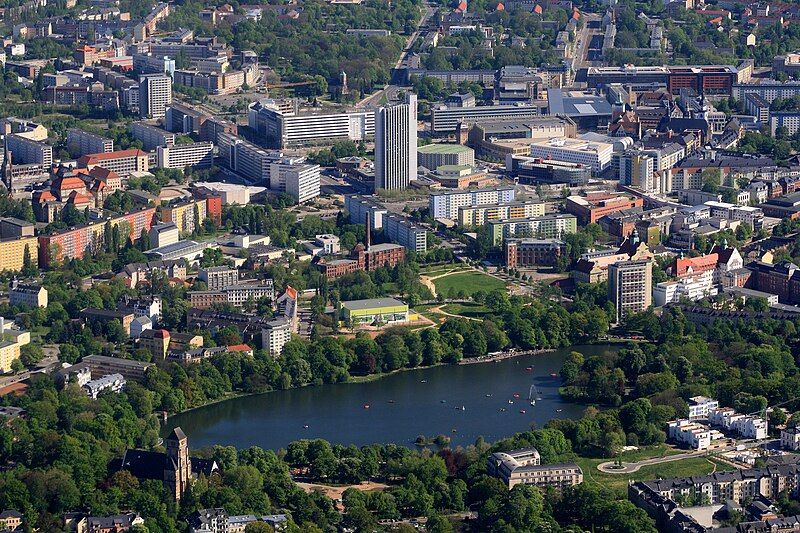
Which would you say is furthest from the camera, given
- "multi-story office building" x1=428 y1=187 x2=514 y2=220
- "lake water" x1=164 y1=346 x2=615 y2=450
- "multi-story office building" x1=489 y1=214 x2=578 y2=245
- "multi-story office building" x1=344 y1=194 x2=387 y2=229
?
"multi-story office building" x1=428 y1=187 x2=514 y2=220

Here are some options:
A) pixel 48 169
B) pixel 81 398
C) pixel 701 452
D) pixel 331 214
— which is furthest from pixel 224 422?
pixel 48 169

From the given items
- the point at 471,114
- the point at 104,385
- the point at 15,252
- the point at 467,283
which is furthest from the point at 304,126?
the point at 104,385

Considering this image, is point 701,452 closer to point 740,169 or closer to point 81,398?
point 81,398

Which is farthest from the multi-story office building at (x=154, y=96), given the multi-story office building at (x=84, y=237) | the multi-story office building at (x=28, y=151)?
the multi-story office building at (x=84, y=237)

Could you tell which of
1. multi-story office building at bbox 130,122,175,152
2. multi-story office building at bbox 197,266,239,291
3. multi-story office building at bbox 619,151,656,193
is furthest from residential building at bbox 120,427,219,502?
multi-story office building at bbox 130,122,175,152

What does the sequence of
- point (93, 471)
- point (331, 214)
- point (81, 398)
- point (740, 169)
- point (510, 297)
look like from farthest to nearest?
point (740, 169), point (331, 214), point (510, 297), point (81, 398), point (93, 471)

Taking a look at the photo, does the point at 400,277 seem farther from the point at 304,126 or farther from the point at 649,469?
the point at 304,126

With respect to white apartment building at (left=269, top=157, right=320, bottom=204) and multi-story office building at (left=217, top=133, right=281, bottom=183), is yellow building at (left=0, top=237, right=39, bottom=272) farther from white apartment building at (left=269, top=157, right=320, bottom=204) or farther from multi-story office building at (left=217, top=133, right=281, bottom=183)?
multi-story office building at (left=217, top=133, right=281, bottom=183)
